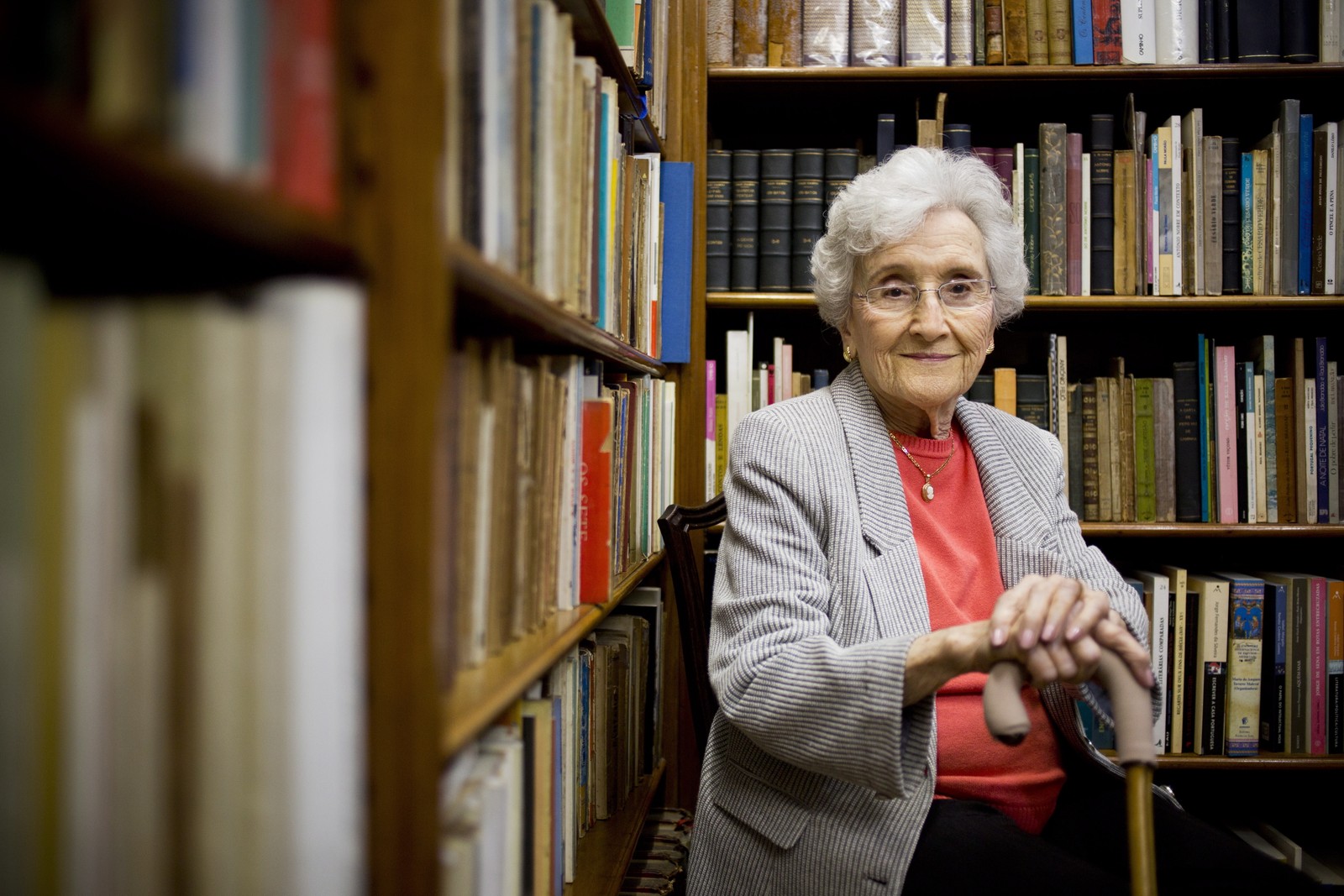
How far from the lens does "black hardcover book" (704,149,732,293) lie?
1.96 metres

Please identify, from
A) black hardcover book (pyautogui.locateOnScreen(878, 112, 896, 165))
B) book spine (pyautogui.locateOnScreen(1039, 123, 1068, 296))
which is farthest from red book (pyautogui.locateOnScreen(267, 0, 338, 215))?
book spine (pyautogui.locateOnScreen(1039, 123, 1068, 296))

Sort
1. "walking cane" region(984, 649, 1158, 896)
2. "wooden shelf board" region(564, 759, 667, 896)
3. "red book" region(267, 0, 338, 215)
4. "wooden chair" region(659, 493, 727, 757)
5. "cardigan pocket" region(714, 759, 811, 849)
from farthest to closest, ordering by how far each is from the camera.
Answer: "wooden chair" region(659, 493, 727, 757), "wooden shelf board" region(564, 759, 667, 896), "cardigan pocket" region(714, 759, 811, 849), "walking cane" region(984, 649, 1158, 896), "red book" region(267, 0, 338, 215)

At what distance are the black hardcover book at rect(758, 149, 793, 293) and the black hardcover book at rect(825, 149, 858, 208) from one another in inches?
3.2

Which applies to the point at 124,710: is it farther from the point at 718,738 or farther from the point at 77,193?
the point at 718,738

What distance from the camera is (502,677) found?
2.56 feet

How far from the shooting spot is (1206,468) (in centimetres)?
186

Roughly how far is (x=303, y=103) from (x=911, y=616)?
0.96 metres

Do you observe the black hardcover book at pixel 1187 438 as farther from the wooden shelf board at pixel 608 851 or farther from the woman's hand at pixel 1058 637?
the wooden shelf board at pixel 608 851

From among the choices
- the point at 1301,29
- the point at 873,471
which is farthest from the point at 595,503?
the point at 1301,29

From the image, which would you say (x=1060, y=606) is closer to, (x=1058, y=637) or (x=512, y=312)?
(x=1058, y=637)

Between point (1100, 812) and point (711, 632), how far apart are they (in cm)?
59

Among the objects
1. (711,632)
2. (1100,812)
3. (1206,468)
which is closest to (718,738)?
(711,632)

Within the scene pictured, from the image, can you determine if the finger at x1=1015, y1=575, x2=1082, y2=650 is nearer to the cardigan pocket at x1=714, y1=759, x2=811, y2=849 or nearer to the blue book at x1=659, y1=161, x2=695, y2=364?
the cardigan pocket at x1=714, y1=759, x2=811, y2=849

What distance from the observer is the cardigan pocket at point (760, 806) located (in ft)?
3.59
